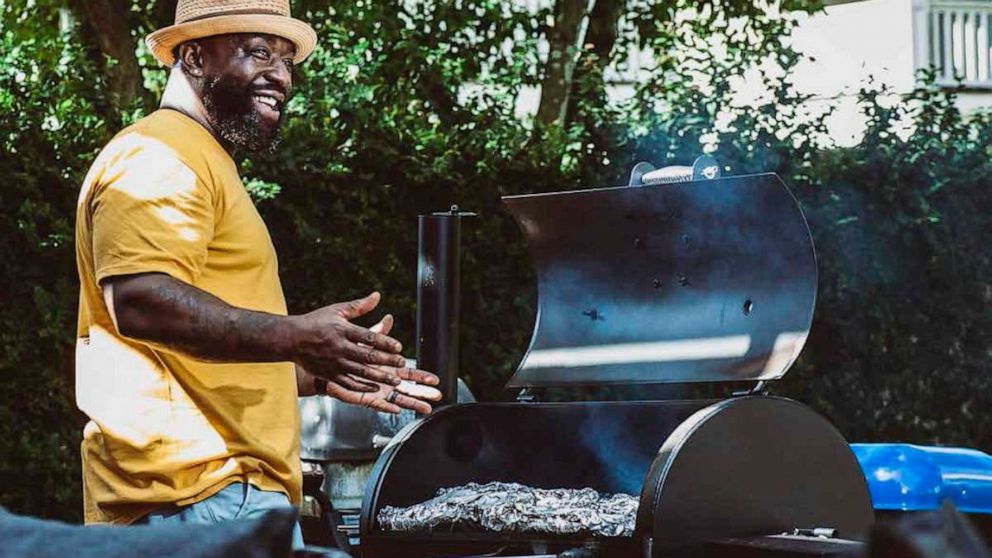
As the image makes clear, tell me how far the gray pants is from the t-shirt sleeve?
0.42m

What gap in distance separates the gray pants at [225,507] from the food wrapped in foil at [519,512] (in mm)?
979

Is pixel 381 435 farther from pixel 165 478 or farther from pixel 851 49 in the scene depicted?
pixel 851 49

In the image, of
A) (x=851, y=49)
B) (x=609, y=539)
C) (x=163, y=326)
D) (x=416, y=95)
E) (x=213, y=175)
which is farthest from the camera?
(x=851, y=49)

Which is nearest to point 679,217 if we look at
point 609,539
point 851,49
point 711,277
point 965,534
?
point 711,277

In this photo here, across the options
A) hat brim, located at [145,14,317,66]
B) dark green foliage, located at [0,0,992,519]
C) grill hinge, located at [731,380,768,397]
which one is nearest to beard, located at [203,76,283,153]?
hat brim, located at [145,14,317,66]

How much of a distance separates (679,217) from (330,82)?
14.5 feet

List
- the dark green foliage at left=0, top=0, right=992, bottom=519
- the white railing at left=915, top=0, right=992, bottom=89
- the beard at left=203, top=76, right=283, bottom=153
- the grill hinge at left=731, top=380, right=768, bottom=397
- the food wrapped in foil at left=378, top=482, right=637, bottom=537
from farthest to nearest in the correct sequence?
the white railing at left=915, top=0, right=992, bottom=89, the dark green foliage at left=0, top=0, right=992, bottom=519, the grill hinge at left=731, top=380, right=768, bottom=397, the food wrapped in foil at left=378, top=482, right=637, bottom=537, the beard at left=203, top=76, right=283, bottom=153

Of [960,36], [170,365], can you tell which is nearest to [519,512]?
A: [170,365]

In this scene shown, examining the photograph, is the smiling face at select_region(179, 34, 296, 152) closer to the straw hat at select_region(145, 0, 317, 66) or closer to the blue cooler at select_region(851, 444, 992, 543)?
the straw hat at select_region(145, 0, 317, 66)

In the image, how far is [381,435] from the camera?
5.48 meters

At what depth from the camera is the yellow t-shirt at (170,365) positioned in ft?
9.18

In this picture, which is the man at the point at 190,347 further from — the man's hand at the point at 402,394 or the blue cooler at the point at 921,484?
the blue cooler at the point at 921,484

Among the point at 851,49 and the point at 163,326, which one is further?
the point at 851,49

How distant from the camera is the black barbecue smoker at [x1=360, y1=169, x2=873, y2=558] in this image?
364 cm
